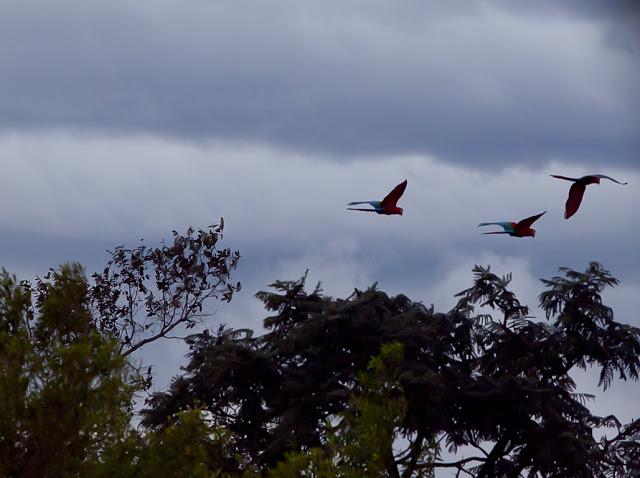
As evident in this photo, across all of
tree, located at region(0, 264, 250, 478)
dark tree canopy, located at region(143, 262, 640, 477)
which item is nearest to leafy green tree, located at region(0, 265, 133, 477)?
tree, located at region(0, 264, 250, 478)

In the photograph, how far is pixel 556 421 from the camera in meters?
24.5

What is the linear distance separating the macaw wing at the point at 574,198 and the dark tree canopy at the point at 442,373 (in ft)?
24.5

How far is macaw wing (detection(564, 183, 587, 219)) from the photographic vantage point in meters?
16.0

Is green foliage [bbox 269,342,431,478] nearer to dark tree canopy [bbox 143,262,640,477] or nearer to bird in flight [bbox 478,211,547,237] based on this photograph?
bird in flight [bbox 478,211,547,237]

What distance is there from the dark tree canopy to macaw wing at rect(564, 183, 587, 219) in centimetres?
746

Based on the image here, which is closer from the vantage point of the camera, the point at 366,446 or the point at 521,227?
the point at 366,446

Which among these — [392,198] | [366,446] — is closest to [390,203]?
[392,198]

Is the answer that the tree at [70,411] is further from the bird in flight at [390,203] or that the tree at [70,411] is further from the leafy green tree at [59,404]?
the bird in flight at [390,203]

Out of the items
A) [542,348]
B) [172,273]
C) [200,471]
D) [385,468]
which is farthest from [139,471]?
[172,273]

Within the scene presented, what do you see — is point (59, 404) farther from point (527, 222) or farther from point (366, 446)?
point (527, 222)

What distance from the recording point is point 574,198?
16.2 m

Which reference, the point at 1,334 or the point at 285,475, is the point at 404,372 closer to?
the point at 285,475

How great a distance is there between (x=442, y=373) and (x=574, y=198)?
969 centimetres

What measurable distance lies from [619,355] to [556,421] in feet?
9.42
